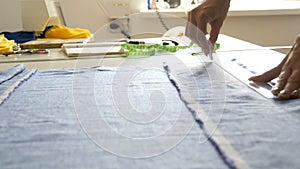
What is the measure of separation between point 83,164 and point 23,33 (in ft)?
5.22

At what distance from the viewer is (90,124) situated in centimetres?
54

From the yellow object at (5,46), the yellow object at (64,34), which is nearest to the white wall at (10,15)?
the yellow object at (64,34)

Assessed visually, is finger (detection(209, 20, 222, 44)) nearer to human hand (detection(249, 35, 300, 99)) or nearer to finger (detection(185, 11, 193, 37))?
finger (detection(185, 11, 193, 37))

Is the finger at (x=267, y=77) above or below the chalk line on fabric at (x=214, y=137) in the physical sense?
below

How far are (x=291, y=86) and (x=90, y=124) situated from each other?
1.42 feet

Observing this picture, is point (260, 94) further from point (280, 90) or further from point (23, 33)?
point (23, 33)

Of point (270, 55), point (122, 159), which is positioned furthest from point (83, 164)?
point (270, 55)

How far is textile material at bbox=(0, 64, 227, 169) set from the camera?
415 mm

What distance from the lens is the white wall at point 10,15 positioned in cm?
222

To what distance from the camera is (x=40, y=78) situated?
87 cm

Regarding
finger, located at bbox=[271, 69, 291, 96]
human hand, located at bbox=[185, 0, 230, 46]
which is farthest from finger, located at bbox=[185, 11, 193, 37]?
finger, located at bbox=[271, 69, 291, 96]

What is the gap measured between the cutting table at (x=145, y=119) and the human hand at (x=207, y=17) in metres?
0.16

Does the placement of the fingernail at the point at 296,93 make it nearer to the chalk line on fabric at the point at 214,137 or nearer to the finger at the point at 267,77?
the finger at the point at 267,77

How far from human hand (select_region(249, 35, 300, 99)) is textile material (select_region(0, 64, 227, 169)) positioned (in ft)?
0.72
